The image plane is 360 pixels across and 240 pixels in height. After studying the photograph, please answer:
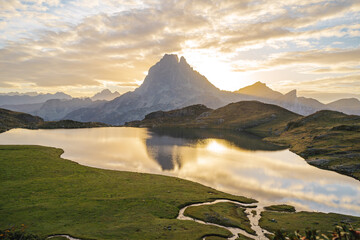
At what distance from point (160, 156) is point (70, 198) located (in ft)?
222

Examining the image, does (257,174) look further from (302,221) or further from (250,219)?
(302,221)

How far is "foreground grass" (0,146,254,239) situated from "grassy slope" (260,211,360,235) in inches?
393

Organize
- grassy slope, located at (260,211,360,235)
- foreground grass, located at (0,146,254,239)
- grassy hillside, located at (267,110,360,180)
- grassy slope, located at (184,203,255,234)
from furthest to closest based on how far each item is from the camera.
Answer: grassy hillside, located at (267,110,360,180)
grassy slope, located at (184,203,255,234)
grassy slope, located at (260,211,360,235)
foreground grass, located at (0,146,254,239)

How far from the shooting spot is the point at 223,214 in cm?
4775

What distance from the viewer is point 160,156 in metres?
117

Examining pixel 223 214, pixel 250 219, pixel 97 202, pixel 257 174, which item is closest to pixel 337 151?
pixel 257 174

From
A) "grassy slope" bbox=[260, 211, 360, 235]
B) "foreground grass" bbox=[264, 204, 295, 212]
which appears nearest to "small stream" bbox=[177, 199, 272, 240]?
"grassy slope" bbox=[260, 211, 360, 235]

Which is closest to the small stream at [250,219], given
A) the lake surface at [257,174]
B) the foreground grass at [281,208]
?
the foreground grass at [281,208]

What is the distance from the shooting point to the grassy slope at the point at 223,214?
4340 centimetres

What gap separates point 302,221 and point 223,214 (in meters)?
15.6

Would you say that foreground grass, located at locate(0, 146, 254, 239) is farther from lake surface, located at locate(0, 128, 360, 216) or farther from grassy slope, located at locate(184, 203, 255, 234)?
lake surface, located at locate(0, 128, 360, 216)

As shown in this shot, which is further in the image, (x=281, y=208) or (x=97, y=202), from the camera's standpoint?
(x=281, y=208)

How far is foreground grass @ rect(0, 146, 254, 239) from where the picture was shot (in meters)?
37.3

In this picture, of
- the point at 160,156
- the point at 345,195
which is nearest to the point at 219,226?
the point at 345,195
